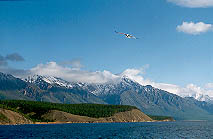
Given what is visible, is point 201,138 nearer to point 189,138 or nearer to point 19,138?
point 189,138

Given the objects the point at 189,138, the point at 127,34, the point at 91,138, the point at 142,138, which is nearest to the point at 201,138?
the point at 189,138

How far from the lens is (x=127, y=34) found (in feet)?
332

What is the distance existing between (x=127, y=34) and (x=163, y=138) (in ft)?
274

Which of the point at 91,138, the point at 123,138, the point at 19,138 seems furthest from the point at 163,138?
the point at 19,138

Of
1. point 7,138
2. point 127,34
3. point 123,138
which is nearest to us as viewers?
point 127,34

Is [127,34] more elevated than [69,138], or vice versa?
[127,34]

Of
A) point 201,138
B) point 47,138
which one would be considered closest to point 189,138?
point 201,138

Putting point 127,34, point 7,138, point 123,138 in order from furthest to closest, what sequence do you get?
1. point 123,138
2. point 7,138
3. point 127,34

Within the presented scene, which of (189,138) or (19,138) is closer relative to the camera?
(19,138)

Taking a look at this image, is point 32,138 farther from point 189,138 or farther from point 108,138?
point 189,138

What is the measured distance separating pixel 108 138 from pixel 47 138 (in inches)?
1240

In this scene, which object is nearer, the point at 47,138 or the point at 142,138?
the point at 47,138

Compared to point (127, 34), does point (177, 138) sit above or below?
below

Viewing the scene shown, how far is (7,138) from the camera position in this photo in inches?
5837
